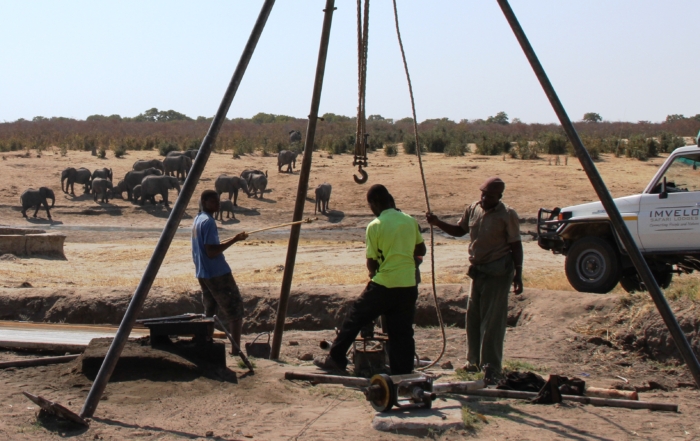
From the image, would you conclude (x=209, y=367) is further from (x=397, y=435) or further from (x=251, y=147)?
(x=251, y=147)

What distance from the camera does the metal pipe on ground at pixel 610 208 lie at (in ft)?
19.4

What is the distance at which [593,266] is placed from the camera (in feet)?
38.8

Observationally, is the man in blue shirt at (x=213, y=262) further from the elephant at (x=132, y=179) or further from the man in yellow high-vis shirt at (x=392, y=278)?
the elephant at (x=132, y=179)

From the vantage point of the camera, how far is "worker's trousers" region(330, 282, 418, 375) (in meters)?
6.62

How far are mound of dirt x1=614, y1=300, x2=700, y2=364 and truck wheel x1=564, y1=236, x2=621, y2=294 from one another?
7.24 ft

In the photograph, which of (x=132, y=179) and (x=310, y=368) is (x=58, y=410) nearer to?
(x=310, y=368)

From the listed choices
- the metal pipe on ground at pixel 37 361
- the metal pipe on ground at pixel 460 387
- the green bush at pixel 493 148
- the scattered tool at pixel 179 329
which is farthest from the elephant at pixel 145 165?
the metal pipe on ground at pixel 460 387

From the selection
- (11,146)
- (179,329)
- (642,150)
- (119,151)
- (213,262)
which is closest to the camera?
(179,329)

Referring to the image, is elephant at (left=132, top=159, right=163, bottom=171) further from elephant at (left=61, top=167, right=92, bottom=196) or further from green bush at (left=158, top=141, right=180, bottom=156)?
green bush at (left=158, top=141, right=180, bottom=156)

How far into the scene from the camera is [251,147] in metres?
40.3

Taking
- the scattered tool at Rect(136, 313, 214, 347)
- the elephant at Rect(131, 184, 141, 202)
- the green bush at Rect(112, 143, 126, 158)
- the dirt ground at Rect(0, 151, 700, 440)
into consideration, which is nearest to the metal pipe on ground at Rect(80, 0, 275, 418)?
the dirt ground at Rect(0, 151, 700, 440)

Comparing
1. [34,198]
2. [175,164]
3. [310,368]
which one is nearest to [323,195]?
[175,164]

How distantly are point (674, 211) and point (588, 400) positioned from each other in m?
5.23

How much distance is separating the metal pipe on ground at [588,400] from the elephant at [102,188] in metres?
24.9
